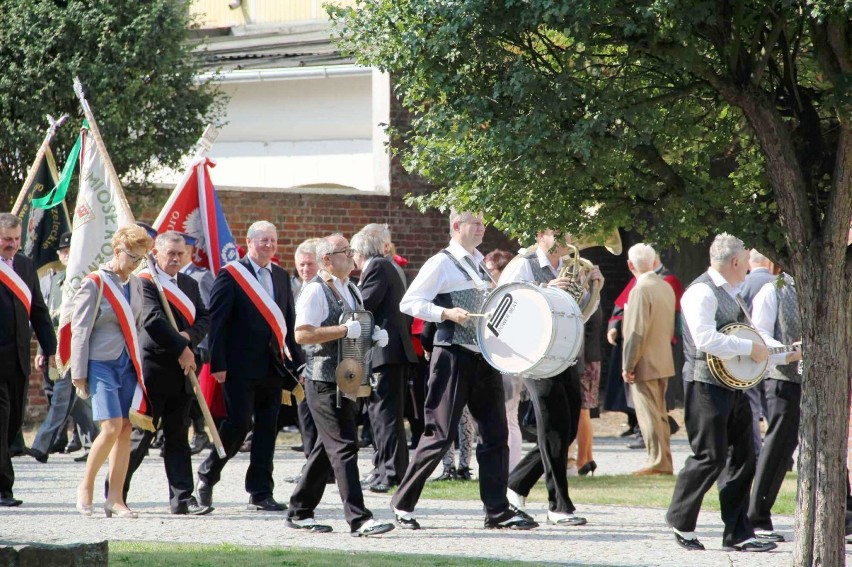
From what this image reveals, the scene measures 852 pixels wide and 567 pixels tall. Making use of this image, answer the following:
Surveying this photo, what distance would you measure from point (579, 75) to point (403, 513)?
3333mm

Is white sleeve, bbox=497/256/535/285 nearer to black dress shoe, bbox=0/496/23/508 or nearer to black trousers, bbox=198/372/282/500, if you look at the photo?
black trousers, bbox=198/372/282/500

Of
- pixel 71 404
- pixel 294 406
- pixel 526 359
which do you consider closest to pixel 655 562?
pixel 526 359

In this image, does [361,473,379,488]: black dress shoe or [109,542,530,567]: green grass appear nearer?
[109,542,530,567]: green grass

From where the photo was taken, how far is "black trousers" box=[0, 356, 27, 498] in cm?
928

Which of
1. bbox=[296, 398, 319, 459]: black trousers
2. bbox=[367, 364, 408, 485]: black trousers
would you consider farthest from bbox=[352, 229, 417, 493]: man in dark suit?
bbox=[296, 398, 319, 459]: black trousers

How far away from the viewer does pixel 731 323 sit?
318 inches

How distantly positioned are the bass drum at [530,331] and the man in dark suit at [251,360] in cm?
178

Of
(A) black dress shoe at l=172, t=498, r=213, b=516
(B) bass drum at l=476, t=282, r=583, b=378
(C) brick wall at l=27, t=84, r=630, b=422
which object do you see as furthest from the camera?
(C) brick wall at l=27, t=84, r=630, b=422

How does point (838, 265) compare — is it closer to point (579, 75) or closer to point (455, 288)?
point (579, 75)

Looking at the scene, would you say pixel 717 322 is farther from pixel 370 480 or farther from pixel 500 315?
pixel 370 480

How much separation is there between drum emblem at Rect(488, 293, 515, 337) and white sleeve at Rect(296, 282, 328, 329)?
3.40ft

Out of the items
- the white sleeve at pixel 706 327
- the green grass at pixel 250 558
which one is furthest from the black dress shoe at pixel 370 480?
the white sleeve at pixel 706 327

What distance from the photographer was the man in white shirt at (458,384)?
8453mm

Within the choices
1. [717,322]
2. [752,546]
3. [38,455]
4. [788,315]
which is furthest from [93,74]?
[752,546]
